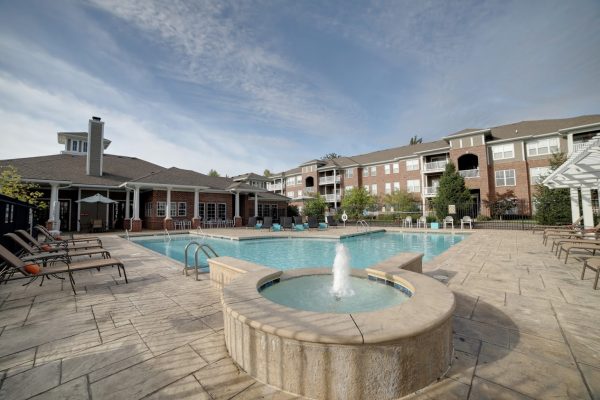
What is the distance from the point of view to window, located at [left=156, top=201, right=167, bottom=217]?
66.8ft

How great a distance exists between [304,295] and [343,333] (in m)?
1.89

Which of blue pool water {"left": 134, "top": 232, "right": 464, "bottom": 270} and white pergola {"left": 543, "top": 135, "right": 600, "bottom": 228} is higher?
white pergola {"left": 543, "top": 135, "right": 600, "bottom": 228}

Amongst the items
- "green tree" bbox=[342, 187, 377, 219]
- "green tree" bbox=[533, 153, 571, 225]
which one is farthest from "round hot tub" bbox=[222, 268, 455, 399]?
"green tree" bbox=[342, 187, 377, 219]

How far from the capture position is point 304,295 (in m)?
3.75

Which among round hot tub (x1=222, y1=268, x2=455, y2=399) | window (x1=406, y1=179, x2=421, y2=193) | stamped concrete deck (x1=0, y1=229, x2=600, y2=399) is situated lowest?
stamped concrete deck (x1=0, y1=229, x2=600, y2=399)

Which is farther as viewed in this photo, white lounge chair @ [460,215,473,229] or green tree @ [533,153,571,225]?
white lounge chair @ [460,215,473,229]

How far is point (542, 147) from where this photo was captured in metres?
23.4

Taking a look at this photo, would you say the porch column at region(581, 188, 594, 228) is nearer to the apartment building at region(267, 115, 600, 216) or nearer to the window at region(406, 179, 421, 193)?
the apartment building at region(267, 115, 600, 216)

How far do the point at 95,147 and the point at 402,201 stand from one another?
103 feet

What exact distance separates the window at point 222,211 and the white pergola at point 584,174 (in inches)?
910

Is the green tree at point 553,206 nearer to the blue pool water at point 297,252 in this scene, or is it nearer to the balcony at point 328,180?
the blue pool water at point 297,252

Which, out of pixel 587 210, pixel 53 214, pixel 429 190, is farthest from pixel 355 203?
pixel 53 214

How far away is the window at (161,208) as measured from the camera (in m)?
20.4

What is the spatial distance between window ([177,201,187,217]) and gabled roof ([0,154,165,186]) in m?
4.77
